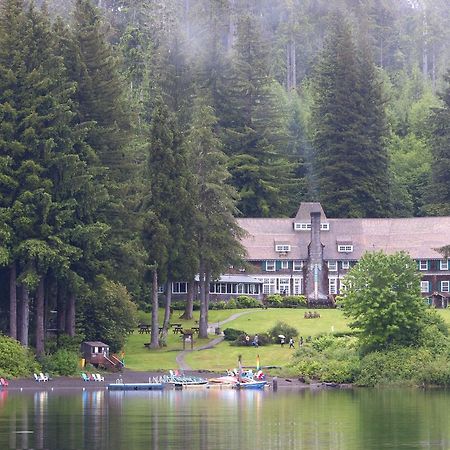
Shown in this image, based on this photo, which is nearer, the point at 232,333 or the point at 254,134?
the point at 232,333

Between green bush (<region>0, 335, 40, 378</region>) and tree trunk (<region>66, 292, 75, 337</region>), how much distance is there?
5.21m

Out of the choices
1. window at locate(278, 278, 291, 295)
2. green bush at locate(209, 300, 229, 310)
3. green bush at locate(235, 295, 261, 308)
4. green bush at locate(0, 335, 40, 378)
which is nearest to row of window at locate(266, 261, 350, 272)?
window at locate(278, 278, 291, 295)

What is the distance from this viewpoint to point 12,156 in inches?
3354

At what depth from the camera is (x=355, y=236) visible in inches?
4875

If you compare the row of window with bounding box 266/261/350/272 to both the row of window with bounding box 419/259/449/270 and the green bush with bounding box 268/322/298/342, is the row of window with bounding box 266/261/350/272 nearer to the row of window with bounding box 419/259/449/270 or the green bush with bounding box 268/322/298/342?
the row of window with bounding box 419/259/449/270

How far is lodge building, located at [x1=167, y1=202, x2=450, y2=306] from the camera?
12081cm

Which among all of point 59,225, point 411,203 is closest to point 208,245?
point 59,225

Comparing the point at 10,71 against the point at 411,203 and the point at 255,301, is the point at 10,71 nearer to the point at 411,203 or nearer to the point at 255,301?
the point at 255,301

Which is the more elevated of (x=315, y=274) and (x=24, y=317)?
(x=315, y=274)

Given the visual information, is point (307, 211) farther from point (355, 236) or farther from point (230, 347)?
point (230, 347)

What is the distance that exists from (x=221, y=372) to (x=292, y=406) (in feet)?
62.0

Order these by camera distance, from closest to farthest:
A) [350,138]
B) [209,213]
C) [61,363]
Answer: [61,363] < [209,213] < [350,138]

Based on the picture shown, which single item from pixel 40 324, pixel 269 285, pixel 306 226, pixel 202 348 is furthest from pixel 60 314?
pixel 306 226

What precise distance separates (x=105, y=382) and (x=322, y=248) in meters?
44.6
